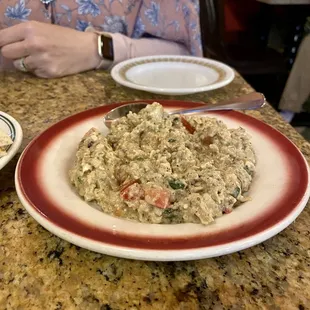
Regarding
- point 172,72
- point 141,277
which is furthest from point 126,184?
point 172,72

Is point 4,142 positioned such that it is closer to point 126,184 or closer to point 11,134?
point 11,134

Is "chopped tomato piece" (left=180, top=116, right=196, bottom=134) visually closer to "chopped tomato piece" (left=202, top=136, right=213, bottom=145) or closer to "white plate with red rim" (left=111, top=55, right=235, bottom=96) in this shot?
"chopped tomato piece" (left=202, top=136, right=213, bottom=145)

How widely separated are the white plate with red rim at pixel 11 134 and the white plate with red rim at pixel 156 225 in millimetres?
27

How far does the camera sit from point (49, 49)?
48.9 inches

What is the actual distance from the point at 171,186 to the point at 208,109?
1.10ft

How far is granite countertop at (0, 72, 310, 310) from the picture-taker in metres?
0.51

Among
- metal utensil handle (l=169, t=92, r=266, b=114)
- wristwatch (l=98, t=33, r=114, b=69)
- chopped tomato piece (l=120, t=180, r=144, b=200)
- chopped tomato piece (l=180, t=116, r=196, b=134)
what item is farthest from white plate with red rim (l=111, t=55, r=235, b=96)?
chopped tomato piece (l=120, t=180, r=144, b=200)

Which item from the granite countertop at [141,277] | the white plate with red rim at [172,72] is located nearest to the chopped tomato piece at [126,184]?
the granite countertop at [141,277]

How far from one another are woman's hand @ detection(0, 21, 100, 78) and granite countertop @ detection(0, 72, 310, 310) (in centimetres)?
67

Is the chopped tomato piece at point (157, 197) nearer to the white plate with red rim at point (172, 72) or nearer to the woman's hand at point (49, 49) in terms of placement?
the white plate with red rim at point (172, 72)

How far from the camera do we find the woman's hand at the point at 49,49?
1.22m

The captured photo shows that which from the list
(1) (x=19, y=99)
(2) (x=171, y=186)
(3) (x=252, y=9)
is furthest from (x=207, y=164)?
(3) (x=252, y=9)

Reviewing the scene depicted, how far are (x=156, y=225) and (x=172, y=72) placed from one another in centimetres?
81

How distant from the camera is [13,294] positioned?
515 mm
